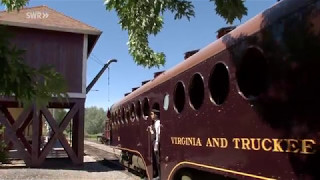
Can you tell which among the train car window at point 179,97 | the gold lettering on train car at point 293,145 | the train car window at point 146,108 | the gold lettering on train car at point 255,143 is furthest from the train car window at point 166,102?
the gold lettering on train car at point 293,145

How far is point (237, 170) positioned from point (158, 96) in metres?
4.15

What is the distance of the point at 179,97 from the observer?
23.2ft

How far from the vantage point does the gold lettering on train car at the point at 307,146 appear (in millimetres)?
3340

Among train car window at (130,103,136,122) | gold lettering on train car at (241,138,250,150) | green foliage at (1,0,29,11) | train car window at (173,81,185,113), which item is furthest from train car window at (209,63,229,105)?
train car window at (130,103,136,122)

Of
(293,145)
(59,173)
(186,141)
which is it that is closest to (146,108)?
(186,141)

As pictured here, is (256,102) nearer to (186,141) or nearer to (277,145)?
(277,145)

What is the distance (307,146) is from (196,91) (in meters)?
2.93

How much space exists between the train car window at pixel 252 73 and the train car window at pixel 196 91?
1.31 metres

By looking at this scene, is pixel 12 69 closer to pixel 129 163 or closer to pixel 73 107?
pixel 129 163

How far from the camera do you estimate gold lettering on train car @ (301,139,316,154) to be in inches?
131

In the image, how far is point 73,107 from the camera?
17.2m

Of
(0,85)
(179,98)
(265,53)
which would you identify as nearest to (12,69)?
(0,85)

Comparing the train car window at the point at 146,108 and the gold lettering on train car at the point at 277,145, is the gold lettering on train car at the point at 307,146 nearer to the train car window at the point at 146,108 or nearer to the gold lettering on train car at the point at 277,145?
the gold lettering on train car at the point at 277,145

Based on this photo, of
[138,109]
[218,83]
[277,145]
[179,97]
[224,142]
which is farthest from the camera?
[138,109]
